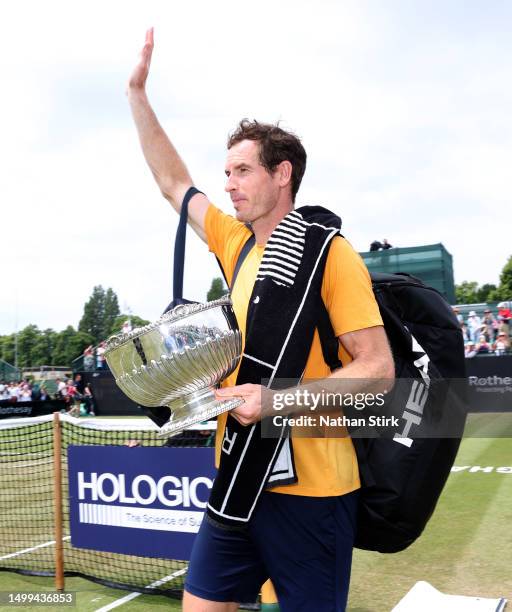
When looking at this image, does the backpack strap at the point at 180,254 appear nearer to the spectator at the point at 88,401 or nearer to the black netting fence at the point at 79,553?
the black netting fence at the point at 79,553

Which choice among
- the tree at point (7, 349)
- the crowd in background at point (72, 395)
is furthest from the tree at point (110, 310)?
the crowd in background at point (72, 395)

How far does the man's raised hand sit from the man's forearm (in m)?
0.04

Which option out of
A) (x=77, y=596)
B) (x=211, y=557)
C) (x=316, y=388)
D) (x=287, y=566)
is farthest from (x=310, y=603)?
(x=77, y=596)

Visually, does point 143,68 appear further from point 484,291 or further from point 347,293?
point 484,291

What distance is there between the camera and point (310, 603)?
192 cm

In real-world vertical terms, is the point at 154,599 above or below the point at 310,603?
below

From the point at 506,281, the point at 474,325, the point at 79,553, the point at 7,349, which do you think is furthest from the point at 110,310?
the point at 79,553

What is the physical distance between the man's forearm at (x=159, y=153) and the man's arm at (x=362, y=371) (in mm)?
925

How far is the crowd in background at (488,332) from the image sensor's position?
21.3 metres

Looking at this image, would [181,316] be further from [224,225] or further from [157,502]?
[157,502]

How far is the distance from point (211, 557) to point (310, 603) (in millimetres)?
323

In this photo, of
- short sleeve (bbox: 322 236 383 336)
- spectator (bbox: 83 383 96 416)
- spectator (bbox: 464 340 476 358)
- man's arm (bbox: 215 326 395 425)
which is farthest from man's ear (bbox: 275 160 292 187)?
spectator (bbox: 83 383 96 416)

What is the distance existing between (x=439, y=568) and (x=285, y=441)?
160 inches

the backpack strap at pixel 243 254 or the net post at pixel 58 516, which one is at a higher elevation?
the backpack strap at pixel 243 254
